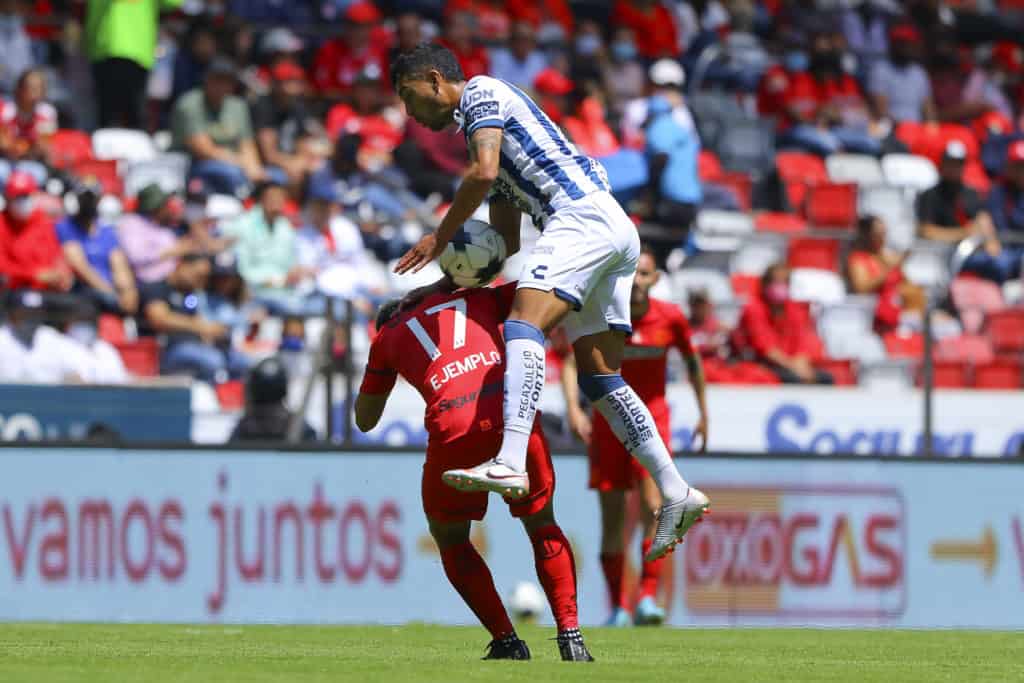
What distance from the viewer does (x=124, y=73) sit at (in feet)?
57.9

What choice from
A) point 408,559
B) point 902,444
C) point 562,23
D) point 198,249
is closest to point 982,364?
point 902,444

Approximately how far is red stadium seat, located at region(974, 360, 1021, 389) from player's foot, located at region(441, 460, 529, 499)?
28.0 feet

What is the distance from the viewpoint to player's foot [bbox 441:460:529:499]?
Answer: 7.18 metres

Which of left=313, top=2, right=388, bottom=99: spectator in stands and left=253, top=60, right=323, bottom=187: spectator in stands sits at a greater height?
left=313, top=2, right=388, bottom=99: spectator in stands

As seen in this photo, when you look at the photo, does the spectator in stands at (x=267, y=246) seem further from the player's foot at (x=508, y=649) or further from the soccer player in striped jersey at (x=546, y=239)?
the player's foot at (x=508, y=649)

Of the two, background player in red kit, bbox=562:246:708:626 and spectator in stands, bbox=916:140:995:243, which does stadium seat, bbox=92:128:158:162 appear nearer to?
background player in red kit, bbox=562:246:708:626

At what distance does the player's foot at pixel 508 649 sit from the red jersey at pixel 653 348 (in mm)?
4474

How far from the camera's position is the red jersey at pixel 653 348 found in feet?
39.6

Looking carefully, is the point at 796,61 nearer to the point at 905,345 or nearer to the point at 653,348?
the point at 905,345

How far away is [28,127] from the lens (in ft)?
54.4

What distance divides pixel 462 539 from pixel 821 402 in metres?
7.66

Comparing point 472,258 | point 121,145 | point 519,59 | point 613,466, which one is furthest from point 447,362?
point 519,59

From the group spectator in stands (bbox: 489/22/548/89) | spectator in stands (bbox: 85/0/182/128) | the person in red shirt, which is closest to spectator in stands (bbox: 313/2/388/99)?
spectator in stands (bbox: 489/22/548/89)

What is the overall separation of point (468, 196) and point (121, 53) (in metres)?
10.4
